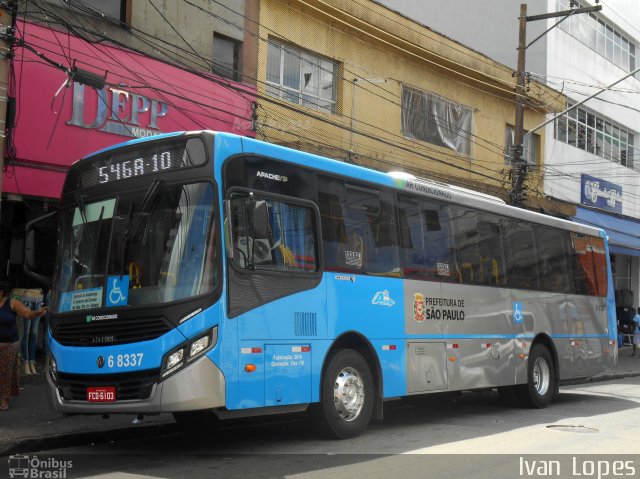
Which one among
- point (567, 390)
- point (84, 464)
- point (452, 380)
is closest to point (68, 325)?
point (84, 464)

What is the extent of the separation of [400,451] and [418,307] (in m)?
2.51

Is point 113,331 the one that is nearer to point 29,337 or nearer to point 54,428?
point 54,428

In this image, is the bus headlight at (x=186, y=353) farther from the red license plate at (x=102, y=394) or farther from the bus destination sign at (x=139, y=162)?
the bus destination sign at (x=139, y=162)

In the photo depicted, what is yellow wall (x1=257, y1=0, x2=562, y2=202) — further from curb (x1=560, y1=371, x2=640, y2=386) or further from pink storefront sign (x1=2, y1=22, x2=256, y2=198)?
curb (x1=560, y1=371, x2=640, y2=386)

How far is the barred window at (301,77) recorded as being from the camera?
18.5m

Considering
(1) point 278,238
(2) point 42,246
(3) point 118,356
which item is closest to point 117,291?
(3) point 118,356

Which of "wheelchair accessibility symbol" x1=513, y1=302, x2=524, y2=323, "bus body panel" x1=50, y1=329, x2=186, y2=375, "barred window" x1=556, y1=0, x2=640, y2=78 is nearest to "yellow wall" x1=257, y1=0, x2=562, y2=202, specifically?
"barred window" x1=556, y1=0, x2=640, y2=78

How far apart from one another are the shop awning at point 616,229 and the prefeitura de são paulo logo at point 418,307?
20.4 metres

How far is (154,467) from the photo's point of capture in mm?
7523

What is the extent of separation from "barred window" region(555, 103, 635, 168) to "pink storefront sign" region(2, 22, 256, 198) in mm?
18448

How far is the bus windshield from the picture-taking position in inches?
298

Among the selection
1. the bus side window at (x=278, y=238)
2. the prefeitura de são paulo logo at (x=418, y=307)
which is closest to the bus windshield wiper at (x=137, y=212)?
the bus side window at (x=278, y=238)

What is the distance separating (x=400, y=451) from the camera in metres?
8.43

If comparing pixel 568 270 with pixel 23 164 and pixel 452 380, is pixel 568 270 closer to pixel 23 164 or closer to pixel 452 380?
pixel 452 380
